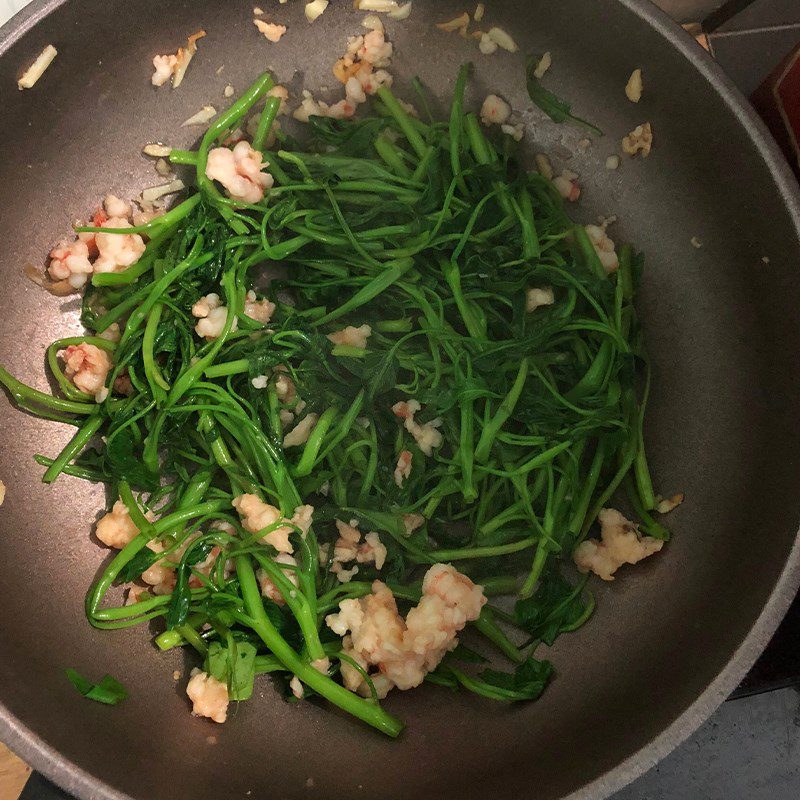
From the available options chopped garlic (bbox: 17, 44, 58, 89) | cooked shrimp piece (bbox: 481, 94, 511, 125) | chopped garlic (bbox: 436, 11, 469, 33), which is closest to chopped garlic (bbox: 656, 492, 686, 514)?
cooked shrimp piece (bbox: 481, 94, 511, 125)

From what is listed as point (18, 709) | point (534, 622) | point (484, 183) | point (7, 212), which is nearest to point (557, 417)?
point (534, 622)

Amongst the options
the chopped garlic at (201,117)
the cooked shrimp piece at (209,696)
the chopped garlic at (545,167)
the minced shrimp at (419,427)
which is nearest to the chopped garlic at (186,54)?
the chopped garlic at (201,117)

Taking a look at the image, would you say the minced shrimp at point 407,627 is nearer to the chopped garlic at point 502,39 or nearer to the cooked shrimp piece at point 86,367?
the cooked shrimp piece at point 86,367

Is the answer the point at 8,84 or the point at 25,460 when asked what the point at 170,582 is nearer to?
the point at 25,460

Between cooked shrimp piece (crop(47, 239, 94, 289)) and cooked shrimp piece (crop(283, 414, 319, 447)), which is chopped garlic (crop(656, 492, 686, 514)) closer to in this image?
cooked shrimp piece (crop(283, 414, 319, 447))

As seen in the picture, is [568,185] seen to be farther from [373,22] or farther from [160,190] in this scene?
[160,190]

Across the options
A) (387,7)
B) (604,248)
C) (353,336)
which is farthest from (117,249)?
(604,248)
